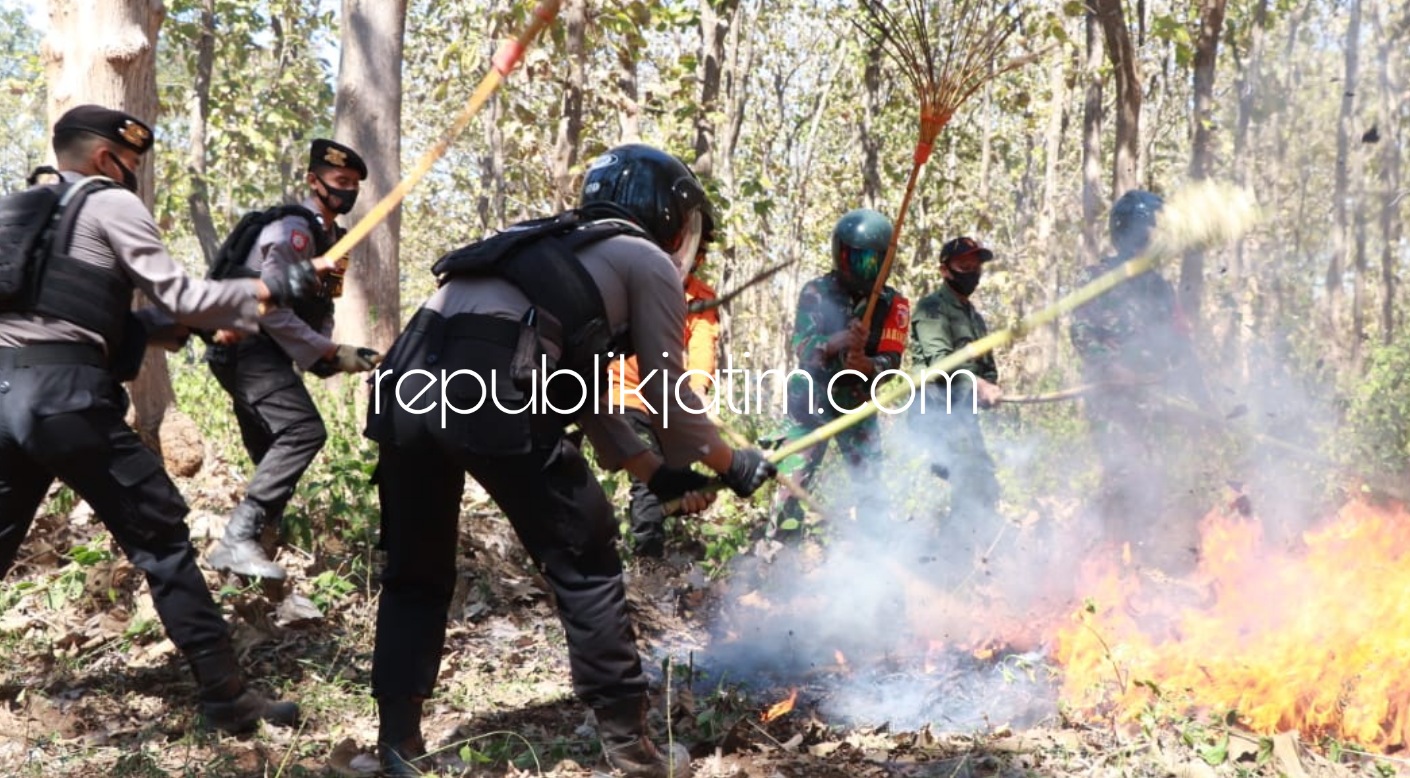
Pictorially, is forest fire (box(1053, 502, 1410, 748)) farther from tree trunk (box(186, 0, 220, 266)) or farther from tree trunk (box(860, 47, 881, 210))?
tree trunk (box(186, 0, 220, 266))

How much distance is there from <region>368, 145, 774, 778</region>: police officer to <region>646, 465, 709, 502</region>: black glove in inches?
4.6

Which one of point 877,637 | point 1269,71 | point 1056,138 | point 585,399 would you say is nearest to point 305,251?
point 585,399

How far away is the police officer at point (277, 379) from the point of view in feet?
15.9

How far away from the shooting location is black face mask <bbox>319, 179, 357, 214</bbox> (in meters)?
5.54

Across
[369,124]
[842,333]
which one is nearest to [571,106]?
[369,124]

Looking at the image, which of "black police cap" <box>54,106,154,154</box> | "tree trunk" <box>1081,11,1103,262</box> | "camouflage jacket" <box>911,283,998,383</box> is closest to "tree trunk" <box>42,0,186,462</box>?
"black police cap" <box>54,106,154,154</box>

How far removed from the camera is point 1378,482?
20.4 feet

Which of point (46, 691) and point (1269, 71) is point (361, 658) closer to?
point (46, 691)

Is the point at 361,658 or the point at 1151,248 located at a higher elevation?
the point at 1151,248

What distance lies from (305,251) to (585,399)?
7.02 ft

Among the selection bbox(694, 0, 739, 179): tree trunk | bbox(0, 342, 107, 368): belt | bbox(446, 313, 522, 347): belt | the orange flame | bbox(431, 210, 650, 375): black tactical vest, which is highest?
bbox(694, 0, 739, 179): tree trunk

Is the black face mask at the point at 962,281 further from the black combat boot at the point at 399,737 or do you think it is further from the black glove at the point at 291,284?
the black combat boot at the point at 399,737

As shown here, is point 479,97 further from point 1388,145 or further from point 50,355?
point 1388,145

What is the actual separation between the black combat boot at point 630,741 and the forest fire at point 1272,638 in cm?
169
